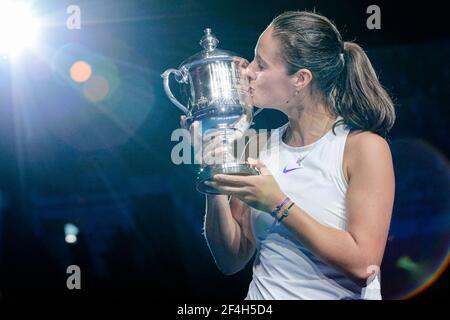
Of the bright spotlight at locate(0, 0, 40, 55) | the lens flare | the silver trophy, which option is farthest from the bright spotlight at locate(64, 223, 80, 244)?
the silver trophy

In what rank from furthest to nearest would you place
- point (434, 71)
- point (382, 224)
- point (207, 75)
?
1. point (434, 71)
2. point (207, 75)
3. point (382, 224)

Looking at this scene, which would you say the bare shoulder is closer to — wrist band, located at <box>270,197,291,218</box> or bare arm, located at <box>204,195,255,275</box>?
wrist band, located at <box>270,197,291,218</box>

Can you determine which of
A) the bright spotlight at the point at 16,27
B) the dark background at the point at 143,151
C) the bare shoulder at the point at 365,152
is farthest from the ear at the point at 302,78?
the bright spotlight at the point at 16,27

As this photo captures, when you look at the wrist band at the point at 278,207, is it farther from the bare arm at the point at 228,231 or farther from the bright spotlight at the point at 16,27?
the bright spotlight at the point at 16,27

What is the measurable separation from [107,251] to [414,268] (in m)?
1.67

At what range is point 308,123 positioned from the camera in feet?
4.93

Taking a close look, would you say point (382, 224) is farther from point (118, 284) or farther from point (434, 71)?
point (118, 284)

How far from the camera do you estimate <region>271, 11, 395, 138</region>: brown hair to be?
55.2 inches

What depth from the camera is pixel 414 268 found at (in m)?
2.63

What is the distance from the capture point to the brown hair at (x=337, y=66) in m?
1.40

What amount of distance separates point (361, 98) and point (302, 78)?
0.18m

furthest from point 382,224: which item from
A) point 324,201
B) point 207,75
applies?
point 207,75

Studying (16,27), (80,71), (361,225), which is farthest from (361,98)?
(16,27)

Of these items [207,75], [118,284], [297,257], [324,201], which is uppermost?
[207,75]
